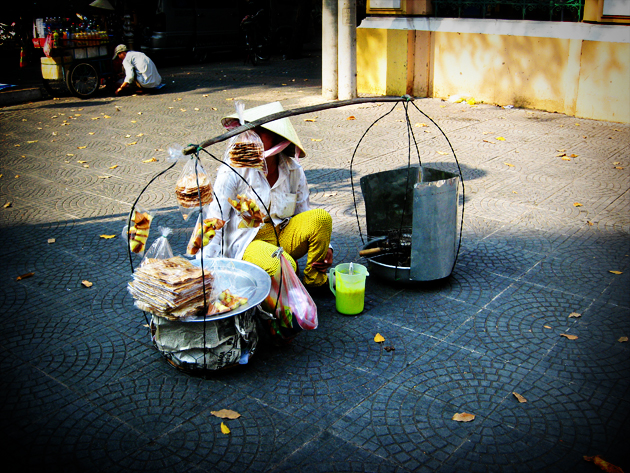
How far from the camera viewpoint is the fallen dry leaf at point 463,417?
291cm

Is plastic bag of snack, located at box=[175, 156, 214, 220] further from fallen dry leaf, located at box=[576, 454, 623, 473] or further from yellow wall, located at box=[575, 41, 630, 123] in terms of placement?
yellow wall, located at box=[575, 41, 630, 123]

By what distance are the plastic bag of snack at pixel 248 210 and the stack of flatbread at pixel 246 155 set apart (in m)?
0.21

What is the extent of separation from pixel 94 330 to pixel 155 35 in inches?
534

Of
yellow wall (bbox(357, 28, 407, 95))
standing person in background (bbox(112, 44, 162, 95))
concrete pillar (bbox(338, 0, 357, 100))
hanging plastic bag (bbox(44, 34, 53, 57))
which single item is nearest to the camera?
concrete pillar (bbox(338, 0, 357, 100))

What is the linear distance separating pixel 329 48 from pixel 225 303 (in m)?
8.08

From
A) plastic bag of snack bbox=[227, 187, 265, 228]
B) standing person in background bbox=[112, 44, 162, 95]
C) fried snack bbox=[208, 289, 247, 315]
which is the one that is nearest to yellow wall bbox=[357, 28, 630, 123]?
standing person in background bbox=[112, 44, 162, 95]

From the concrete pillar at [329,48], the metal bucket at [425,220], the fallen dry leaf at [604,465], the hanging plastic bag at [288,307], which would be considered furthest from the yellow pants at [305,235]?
the concrete pillar at [329,48]

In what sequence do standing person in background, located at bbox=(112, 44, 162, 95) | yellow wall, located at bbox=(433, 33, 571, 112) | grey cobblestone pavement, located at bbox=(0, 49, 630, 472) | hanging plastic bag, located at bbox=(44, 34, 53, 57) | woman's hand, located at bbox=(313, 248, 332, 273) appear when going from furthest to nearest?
1. standing person in background, located at bbox=(112, 44, 162, 95)
2. hanging plastic bag, located at bbox=(44, 34, 53, 57)
3. yellow wall, located at bbox=(433, 33, 571, 112)
4. woman's hand, located at bbox=(313, 248, 332, 273)
5. grey cobblestone pavement, located at bbox=(0, 49, 630, 472)

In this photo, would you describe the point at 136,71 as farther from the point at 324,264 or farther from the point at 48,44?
the point at 324,264

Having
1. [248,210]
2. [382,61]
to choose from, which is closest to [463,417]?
Result: [248,210]

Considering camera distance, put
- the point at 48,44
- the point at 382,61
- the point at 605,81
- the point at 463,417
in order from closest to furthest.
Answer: the point at 463,417 → the point at 605,81 → the point at 382,61 → the point at 48,44

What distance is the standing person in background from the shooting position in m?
11.8

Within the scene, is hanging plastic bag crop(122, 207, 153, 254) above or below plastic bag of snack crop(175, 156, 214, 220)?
below

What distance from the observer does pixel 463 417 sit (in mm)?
2928
